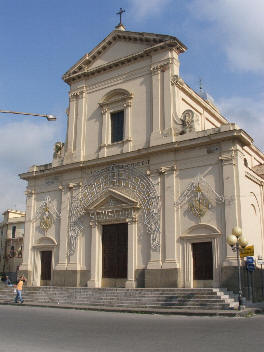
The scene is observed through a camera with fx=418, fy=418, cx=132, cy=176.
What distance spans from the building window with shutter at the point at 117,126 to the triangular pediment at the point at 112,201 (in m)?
3.45

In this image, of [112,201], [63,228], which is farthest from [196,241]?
[63,228]

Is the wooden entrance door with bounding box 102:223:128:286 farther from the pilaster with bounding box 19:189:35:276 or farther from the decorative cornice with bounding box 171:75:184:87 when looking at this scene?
the decorative cornice with bounding box 171:75:184:87

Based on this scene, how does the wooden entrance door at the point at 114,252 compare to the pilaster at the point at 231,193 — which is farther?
the wooden entrance door at the point at 114,252

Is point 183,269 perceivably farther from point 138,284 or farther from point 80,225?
point 80,225

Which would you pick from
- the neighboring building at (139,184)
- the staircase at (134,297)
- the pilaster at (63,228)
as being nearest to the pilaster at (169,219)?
the neighboring building at (139,184)

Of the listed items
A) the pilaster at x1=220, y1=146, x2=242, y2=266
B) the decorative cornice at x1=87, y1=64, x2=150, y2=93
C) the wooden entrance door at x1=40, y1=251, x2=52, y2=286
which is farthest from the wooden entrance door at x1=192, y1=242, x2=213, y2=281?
the decorative cornice at x1=87, y1=64, x2=150, y2=93

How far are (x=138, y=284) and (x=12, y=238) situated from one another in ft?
114

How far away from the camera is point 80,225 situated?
24.1m

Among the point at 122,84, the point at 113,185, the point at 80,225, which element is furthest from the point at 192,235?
the point at 122,84

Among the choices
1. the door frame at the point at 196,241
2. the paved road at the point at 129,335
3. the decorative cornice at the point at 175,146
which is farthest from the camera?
the decorative cornice at the point at 175,146

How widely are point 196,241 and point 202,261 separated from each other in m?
0.97

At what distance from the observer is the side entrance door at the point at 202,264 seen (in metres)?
19.4

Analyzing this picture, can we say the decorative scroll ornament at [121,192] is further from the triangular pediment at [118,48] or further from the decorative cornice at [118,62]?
the triangular pediment at [118,48]

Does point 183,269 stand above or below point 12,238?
below
